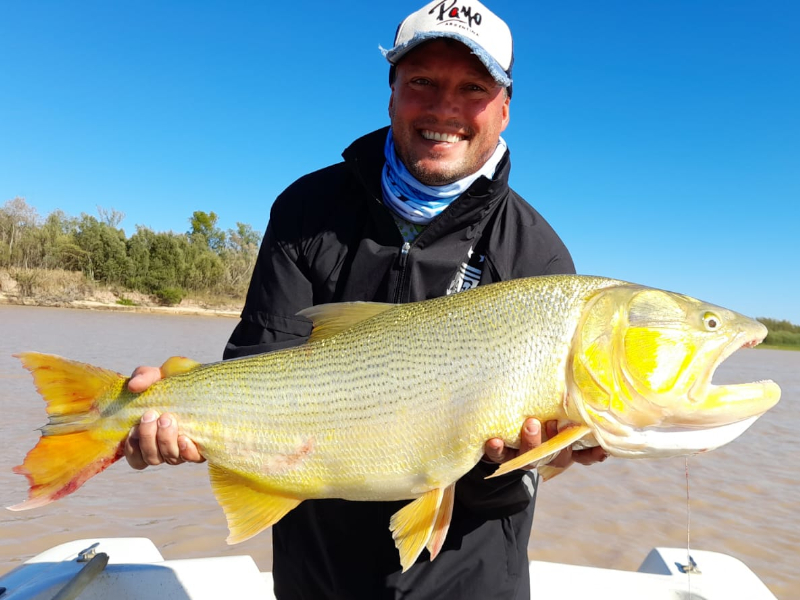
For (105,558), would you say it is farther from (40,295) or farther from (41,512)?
(40,295)

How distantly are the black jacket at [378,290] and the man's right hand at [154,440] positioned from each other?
471mm

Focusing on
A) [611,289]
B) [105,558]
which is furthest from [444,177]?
[105,558]

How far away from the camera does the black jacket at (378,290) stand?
2824 mm

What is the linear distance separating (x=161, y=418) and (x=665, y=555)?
3756mm

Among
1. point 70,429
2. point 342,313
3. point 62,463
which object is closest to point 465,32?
point 342,313

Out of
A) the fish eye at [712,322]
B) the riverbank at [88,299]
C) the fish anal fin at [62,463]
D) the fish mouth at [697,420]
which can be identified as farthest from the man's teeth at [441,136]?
the riverbank at [88,299]

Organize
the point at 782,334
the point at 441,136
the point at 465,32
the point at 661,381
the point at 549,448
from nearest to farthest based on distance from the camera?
the point at 549,448 → the point at 661,381 → the point at 465,32 → the point at 441,136 → the point at 782,334

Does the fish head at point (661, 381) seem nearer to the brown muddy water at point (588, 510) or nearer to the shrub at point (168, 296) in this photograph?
the brown muddy water at point (588, 510)

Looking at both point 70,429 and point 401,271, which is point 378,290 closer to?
point 401,271

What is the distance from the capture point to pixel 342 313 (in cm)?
265

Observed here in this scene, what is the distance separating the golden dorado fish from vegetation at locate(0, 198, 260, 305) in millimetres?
35750

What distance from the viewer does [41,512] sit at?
18.2 feet

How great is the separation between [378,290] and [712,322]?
5.07ft

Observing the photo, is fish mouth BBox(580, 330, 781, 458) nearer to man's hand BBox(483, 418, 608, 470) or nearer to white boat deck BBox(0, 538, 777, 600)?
man's hand BBox(483, 418, 608, 470)
